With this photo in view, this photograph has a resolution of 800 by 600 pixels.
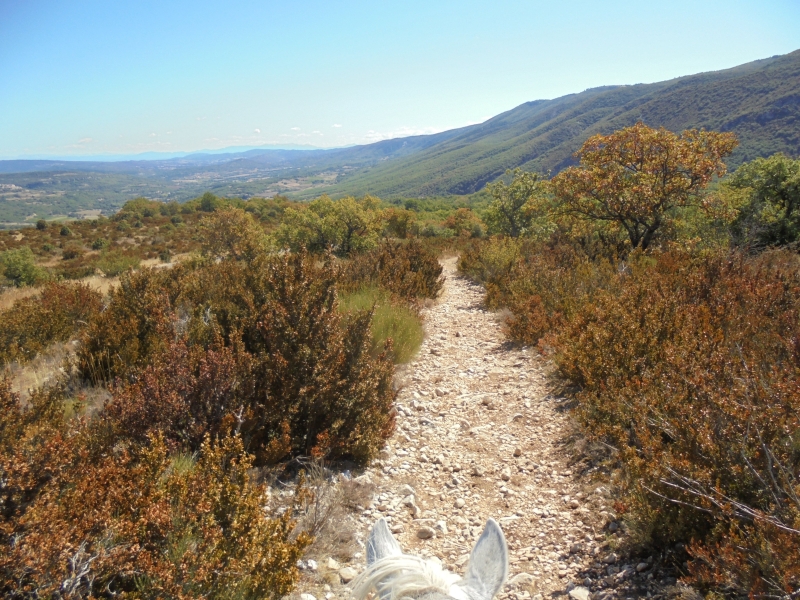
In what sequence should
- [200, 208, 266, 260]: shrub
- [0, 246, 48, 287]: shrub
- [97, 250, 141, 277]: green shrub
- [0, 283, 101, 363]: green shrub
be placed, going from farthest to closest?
[97, 250, 141, 277]: green shrub
[0, 246, 48, 287]: shrub
[200, 208, 266, 260]: shrub
[0, 283, 101, 363]: green shrub

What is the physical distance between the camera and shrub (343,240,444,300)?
327 inches

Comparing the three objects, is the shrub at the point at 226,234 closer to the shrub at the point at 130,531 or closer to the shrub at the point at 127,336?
the shrub at the point at 127,336

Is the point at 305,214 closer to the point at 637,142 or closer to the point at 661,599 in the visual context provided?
the point at 637,142

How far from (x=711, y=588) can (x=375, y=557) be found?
1765 mm

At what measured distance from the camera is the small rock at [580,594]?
2.35 m

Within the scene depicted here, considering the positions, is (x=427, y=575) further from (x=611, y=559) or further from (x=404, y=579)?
(x=611, y=559)

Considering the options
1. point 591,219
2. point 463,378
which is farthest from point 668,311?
point 591,219

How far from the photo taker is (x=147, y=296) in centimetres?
497

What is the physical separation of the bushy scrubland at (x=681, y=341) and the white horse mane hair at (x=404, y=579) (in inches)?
53.3

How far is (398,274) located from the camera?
351 inches

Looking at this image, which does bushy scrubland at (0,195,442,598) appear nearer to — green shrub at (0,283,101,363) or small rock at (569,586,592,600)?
green shrub at (0,283,101,363)

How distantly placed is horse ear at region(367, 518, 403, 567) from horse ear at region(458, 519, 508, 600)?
0.87ft

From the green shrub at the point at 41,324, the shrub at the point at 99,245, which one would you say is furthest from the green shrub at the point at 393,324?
the shrub at the point at 99,245

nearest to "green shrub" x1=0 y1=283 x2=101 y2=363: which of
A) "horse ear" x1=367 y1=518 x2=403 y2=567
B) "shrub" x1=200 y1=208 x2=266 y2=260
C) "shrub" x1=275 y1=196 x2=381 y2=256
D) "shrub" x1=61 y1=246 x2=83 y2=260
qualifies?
"horse ear" x1=367 y1=518 x2=403 y2=567
